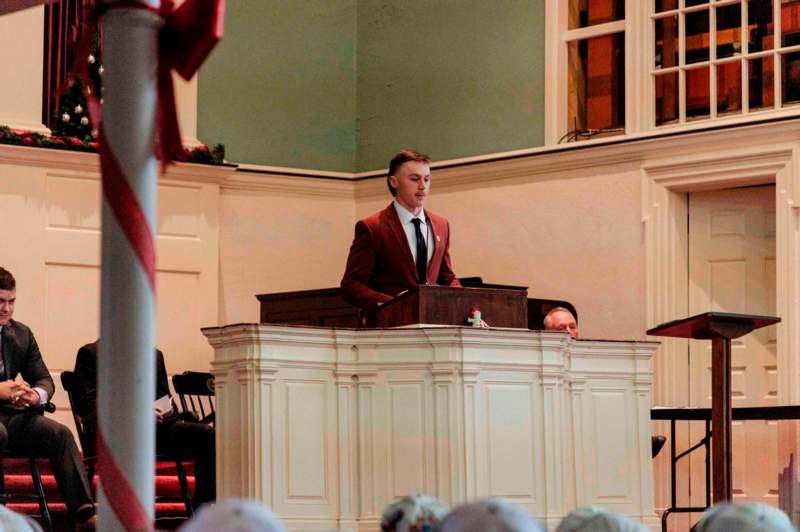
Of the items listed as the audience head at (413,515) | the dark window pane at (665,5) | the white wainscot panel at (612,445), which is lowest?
the white wainscot panel at (612,445)

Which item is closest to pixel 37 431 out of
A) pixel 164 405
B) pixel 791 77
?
pixel 164 405

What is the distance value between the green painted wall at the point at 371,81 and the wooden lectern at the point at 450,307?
3.90 m

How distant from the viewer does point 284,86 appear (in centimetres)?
1151

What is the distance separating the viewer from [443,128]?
11266 millimetres

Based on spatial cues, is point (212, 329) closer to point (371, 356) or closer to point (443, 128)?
point (371, 356)

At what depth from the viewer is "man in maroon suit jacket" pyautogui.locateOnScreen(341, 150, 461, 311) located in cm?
720

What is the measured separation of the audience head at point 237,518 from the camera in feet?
5.06

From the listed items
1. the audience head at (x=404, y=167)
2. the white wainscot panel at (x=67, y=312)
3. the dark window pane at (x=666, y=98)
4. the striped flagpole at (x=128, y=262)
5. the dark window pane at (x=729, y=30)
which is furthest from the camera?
the dark window pane at (x=666, y=98)

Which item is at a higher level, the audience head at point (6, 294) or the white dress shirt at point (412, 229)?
the white dress shirt at point (412, 229)

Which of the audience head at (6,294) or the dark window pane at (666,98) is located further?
the dark window pane at (666,98)

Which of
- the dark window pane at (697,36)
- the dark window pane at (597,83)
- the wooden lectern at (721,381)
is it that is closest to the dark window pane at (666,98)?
the dark window pane at (697,36)

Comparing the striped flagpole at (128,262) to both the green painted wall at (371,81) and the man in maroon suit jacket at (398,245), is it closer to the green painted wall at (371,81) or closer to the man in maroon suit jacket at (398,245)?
the man in maroon suit jacket at (398,245)

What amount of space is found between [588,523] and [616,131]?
906 cm

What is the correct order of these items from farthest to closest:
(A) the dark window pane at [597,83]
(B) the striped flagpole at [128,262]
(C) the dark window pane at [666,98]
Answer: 1. (A) the dark window pane at [597,83]
2. (C) the dark window pane at [666,98]
3. (B) the striped flagpole at [128,262]
